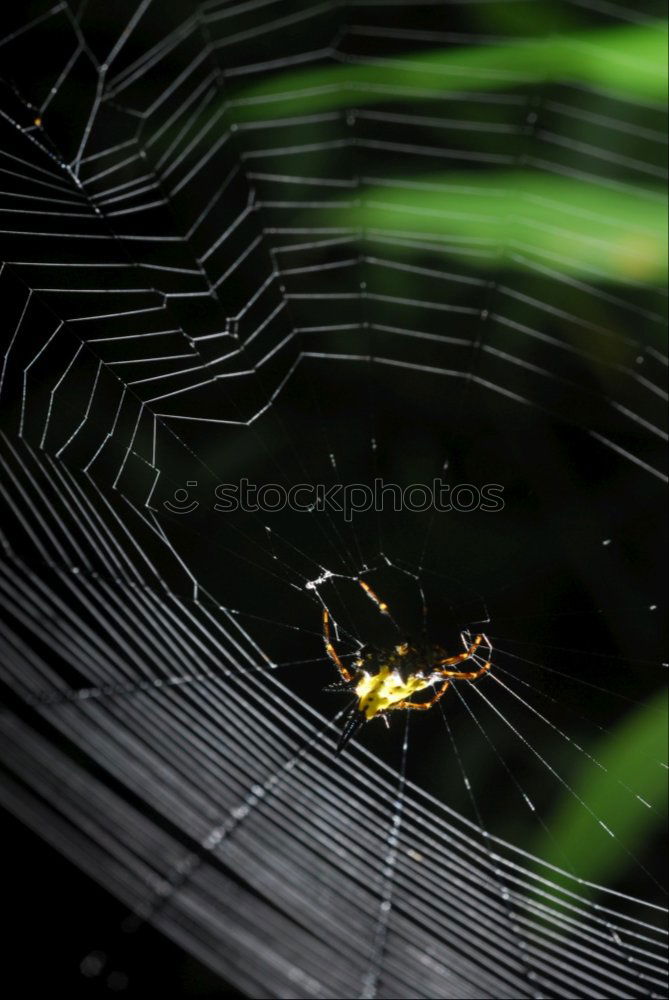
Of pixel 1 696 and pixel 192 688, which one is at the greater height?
pixel 192 688

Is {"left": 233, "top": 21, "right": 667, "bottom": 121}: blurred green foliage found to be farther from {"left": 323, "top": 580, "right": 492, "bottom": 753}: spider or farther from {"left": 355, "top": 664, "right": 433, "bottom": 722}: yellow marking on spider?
{"left": 355, "top": 664, "right": 433, "bottom": 722}: yellow marking on spider

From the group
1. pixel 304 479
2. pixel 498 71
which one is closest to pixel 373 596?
pixel 304 479

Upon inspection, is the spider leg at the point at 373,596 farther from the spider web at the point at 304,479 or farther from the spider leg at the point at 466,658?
the spider leg at the point at 466,658

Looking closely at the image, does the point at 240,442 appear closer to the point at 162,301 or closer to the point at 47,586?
the point at 162,301

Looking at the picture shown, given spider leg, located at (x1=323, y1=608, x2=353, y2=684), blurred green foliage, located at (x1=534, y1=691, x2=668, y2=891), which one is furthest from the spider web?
spider leg, located at (x1=323, y1=608, x2=353, y2=684)

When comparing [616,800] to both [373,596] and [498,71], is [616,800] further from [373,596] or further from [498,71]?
[498,71]

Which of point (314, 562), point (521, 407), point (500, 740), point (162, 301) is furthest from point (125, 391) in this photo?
point (500, 740)
